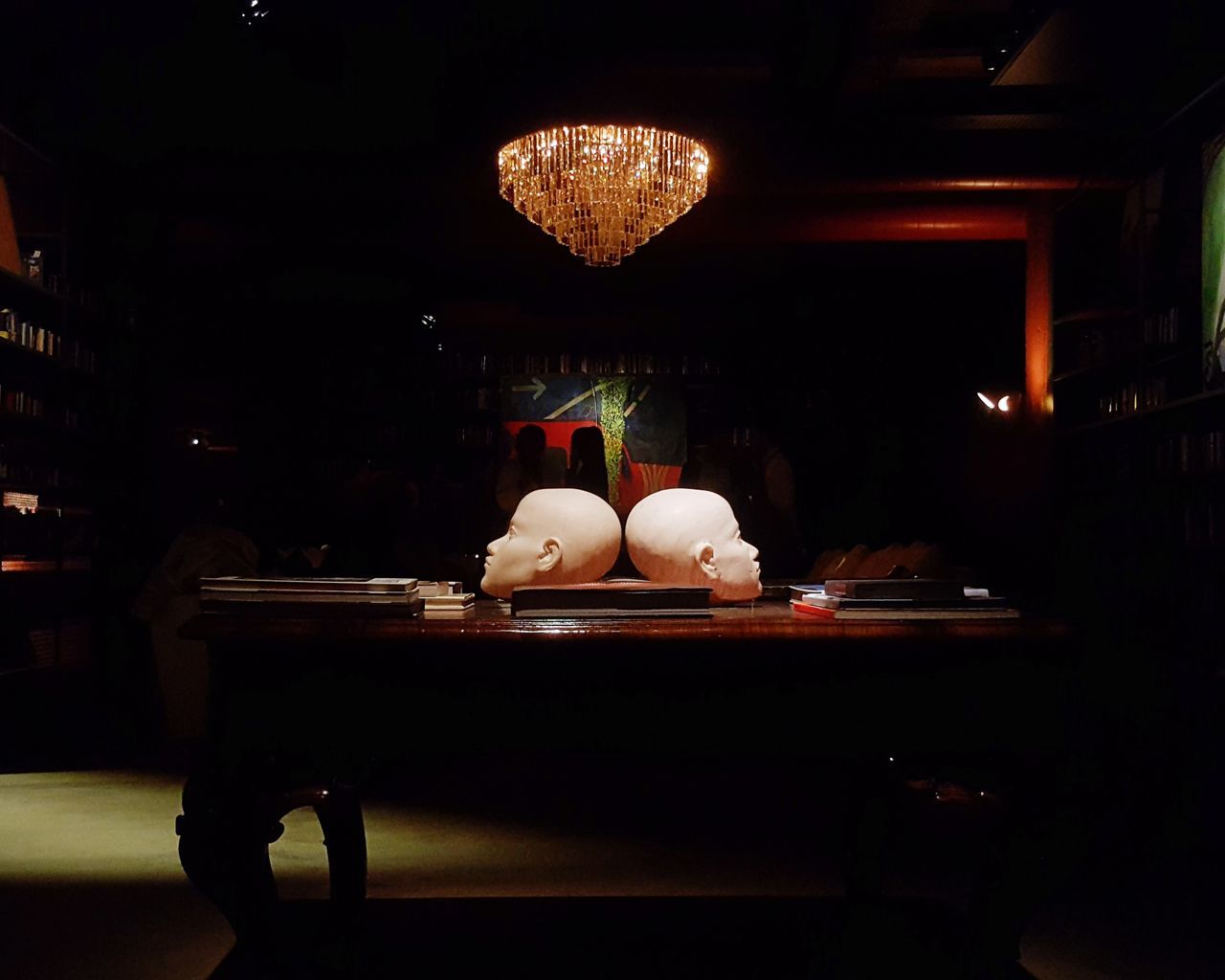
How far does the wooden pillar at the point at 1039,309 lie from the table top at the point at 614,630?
476 centimetres

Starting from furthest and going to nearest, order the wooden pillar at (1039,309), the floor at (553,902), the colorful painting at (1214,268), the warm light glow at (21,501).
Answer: the wooden pillar at (1039,309) < the warm light glow at (21,501) < the colorful painting at (1214,268) < the floor at (553,902)

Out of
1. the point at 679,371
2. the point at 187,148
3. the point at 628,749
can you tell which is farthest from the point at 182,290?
the point at 628,749

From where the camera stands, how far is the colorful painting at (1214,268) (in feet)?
12.9

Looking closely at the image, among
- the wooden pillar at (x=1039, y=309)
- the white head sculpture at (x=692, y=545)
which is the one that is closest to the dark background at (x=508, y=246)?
the wooden pillar at (x=1039, y=309)

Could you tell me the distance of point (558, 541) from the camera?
1674 mm

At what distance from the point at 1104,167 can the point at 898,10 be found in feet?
6.60

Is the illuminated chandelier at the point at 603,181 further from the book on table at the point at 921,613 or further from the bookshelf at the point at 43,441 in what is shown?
the book on table at the point at 921,613

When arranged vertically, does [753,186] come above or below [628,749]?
above

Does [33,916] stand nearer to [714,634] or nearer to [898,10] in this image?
[714,634]

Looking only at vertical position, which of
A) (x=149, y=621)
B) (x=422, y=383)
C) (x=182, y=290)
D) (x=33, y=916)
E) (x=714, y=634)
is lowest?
(x=33, y=916)

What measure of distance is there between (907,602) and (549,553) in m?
0.57

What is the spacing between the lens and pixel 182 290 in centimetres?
845

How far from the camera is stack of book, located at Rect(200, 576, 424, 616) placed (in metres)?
1.52

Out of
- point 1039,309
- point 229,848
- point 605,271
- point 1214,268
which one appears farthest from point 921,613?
point 605,271
